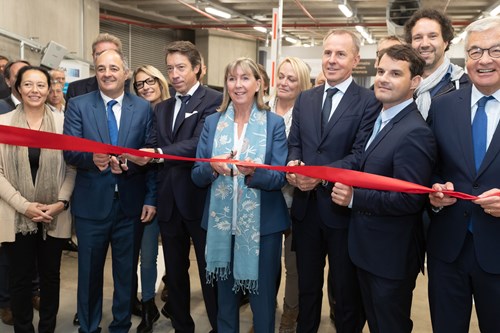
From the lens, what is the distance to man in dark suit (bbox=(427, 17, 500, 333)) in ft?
6.68

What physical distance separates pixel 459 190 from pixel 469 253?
27 centimetres

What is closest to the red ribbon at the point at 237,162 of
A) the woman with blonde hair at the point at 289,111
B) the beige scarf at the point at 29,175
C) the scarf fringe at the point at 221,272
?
the beige scarf at the point at 29,175

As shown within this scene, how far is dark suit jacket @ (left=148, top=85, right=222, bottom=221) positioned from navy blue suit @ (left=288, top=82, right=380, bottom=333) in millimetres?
593

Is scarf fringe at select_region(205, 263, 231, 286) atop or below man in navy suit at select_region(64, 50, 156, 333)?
below

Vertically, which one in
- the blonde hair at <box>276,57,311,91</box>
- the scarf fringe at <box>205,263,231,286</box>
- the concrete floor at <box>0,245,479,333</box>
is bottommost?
the concrete floor at <box>0,245,479,333</box>

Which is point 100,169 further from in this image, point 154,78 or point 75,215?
point 154,78

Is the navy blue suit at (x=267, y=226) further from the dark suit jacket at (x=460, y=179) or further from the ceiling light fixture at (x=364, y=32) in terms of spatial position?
the ceiling light fixture at (x=364, y=32)

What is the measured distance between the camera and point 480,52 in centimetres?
210

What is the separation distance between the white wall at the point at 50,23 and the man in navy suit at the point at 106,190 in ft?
17.1

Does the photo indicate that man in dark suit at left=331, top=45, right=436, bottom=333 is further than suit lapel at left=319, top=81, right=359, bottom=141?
No

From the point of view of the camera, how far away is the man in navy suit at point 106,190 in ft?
9.76

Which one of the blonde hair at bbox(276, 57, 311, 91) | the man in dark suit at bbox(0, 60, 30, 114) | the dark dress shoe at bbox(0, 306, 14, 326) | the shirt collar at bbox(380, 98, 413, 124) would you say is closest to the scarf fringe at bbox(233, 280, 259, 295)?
the shirt collar at bbox(380, 98, 413, 124)

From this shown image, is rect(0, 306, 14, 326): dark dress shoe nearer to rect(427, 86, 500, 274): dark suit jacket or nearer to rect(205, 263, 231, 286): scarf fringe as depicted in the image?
rect(205, 263, 231, 286): scarf fringe

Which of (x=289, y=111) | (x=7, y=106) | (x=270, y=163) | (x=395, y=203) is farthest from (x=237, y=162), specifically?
(x=7, y=106)
